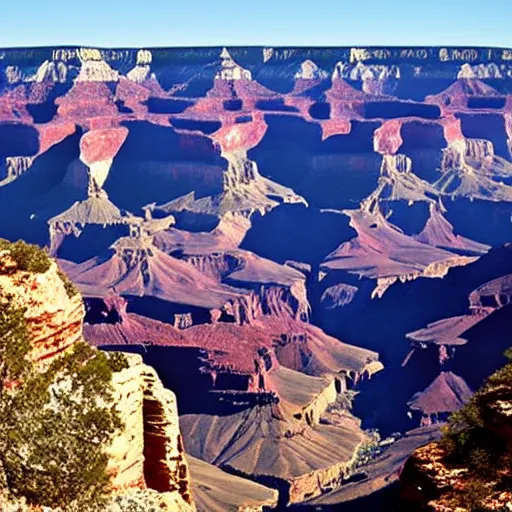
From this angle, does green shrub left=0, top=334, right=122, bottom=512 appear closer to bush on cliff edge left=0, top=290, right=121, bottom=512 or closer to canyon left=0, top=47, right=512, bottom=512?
bush on cliff edge left=0, top=290, right=121, bottom=512

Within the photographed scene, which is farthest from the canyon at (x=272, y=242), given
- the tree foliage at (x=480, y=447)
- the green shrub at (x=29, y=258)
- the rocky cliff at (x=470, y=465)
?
the tree foliage at (x=480, y=447)

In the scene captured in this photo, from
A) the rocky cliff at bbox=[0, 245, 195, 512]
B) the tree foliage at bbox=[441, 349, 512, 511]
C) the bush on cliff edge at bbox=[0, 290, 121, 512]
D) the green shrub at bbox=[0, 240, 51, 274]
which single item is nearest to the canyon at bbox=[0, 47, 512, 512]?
the rocky cliff at bbox=[0, 245, 195, 512]

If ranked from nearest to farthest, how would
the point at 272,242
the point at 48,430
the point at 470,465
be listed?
1. the point at 48,430
2. the point at 470,465
3. the point at 272,242

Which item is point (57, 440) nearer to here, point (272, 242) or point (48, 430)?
point (48, 430)

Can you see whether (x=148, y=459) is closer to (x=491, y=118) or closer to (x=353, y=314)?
(x=353, y=314)

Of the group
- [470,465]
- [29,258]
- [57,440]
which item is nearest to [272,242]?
[470,465]

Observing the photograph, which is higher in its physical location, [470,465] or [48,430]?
[48,430]
